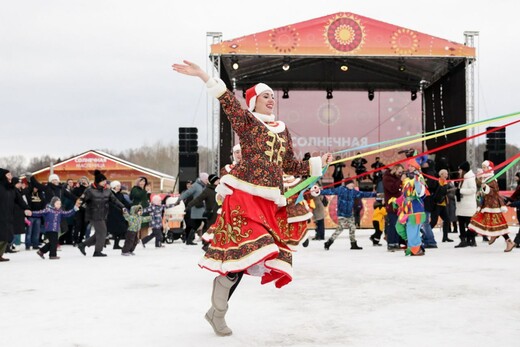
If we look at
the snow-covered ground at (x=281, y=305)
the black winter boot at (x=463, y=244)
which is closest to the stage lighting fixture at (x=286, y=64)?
the black winter boot at (x=463, y=244)

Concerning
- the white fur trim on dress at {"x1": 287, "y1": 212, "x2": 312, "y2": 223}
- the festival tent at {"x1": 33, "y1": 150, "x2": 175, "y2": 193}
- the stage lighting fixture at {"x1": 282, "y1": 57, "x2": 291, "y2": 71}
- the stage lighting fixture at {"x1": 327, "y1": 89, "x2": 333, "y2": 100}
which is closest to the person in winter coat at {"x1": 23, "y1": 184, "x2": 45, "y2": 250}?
the white fur trim on dress at {"x1": 287, "y1": 212, "x2": 312, "y2": 223}

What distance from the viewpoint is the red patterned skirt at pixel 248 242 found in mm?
3971

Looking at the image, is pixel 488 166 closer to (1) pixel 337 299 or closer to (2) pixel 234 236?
(1) pixel 337 299

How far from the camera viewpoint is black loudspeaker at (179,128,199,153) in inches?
814

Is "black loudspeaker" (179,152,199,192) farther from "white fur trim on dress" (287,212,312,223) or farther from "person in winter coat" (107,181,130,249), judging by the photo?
"white fur trim on dress" (287,212,312,223)

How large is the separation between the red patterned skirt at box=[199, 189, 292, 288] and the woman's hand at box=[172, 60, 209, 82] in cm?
78

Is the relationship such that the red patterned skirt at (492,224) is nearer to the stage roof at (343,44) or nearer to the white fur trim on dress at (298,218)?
the white fur trim on dress at (298,218)

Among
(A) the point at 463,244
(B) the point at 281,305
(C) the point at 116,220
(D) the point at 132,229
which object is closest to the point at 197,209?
(C) the point at 116,220

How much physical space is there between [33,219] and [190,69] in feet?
33.3

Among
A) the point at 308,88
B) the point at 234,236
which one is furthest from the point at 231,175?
the point at 308,88

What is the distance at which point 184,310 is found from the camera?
17.0ft

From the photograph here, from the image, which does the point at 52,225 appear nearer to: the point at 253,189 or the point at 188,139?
the point at 253,189

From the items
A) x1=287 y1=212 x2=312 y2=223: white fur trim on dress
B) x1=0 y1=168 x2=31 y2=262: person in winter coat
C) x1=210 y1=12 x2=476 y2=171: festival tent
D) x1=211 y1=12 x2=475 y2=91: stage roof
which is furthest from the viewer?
x1=210 y1=12 x2=476 y2=171: festival tent

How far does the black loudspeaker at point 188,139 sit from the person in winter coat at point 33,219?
756 centimetres
